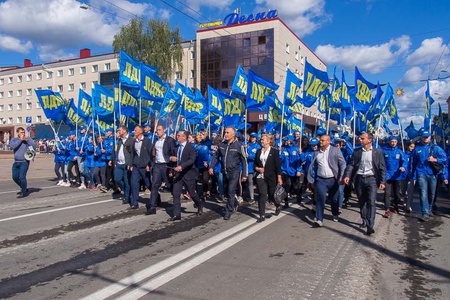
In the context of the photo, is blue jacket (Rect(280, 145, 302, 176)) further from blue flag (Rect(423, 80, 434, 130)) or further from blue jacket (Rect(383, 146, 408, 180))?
blue flag (Rect(423, 80, 434, 130))

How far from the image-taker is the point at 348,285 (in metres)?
4.16

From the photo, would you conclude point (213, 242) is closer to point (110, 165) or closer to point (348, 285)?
point (348, 285)

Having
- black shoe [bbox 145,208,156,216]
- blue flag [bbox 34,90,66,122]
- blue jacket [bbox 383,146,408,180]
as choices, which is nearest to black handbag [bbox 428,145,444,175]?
blue jacket [bbox 383,146,408,180]

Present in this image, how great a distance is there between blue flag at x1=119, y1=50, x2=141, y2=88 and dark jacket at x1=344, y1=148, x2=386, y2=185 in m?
6.52

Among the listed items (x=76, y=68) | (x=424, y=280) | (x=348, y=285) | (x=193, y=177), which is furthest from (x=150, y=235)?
(x=76, y=68)

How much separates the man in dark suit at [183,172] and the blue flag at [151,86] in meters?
3.49

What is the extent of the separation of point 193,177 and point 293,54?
41.0m

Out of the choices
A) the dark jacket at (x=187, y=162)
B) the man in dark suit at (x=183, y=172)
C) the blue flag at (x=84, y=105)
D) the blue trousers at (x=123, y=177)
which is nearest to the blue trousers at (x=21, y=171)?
the blue trousers at (x=123, y=177)

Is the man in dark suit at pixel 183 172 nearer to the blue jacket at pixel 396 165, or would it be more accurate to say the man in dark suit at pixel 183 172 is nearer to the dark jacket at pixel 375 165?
the dark jacket at pixel 375 165

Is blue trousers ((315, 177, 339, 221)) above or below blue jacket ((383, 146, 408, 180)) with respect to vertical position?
below

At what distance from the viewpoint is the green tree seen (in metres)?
40.2

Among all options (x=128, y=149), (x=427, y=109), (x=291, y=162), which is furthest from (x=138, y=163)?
(x=427, y=109)

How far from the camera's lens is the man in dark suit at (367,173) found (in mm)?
6754

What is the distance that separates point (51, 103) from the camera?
43.3 ft
